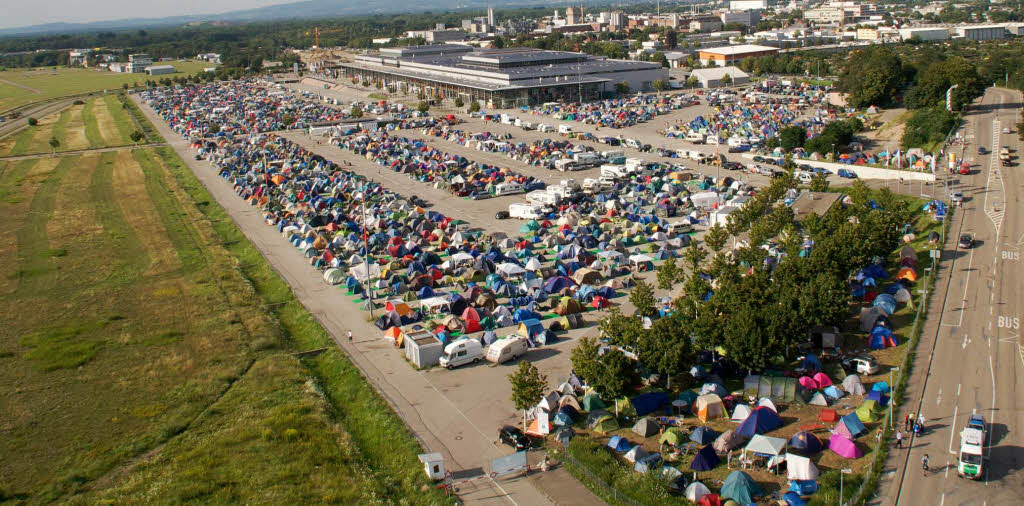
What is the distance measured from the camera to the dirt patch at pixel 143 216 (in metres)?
25.1

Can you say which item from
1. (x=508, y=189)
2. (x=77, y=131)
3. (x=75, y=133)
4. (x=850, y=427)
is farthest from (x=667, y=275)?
(x=77, y=131)

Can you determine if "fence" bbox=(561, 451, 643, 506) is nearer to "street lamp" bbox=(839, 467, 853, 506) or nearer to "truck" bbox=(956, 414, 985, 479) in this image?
"street lamp" bbox=(839, 467, 853, 506)

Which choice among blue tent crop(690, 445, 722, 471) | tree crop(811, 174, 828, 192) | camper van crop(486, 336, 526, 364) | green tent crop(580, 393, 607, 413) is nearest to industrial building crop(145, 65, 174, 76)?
tree crop(811, 174, 828, 192)

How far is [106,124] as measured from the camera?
2415 inches

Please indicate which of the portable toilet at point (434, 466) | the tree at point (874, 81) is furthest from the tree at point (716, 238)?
the tree at point (874, 81)

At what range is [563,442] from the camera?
13.0 m

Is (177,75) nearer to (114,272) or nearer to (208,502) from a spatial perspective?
(114,272)

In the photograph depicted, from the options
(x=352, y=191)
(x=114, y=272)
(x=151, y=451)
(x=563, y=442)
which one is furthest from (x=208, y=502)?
(x=352, y=191)

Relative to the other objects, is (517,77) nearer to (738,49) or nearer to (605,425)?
(738,49)

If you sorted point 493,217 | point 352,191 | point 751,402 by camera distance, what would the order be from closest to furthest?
point 751,402, point 493,217, point 352,191

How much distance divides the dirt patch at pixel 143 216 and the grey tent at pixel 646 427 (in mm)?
16306

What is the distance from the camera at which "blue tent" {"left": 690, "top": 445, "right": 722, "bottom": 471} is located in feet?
39.4

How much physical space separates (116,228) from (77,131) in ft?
111

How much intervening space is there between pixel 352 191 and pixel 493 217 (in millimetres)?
6538
